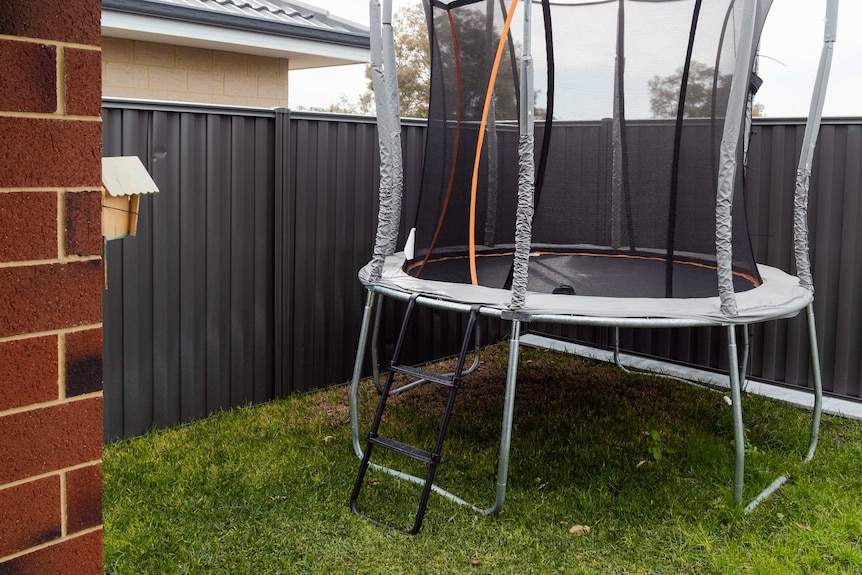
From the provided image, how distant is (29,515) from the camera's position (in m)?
1.00

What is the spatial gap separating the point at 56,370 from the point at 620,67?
299cm

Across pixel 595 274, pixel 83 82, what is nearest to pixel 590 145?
pixel 595 274

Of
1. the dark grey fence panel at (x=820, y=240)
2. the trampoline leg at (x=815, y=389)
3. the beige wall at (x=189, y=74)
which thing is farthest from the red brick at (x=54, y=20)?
the beige wall at (x=189, y=74)

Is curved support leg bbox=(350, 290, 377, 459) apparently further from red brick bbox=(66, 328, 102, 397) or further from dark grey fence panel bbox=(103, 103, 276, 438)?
red brick bbox=(66, 328, 102, 397)

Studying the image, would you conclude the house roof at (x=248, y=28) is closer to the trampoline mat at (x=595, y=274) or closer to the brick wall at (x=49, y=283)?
the trampoline mat at (x=595, y=274)

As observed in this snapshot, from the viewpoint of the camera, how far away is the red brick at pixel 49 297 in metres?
0.96

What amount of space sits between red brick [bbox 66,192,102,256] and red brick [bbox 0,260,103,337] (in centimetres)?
2

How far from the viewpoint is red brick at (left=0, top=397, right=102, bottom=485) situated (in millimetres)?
974

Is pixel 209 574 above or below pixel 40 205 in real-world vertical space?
below

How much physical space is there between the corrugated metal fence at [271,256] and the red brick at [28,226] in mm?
2411

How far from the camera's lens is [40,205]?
974 mm

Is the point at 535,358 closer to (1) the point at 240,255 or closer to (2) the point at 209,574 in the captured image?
(1) the point at 240,255

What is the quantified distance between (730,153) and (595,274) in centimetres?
90

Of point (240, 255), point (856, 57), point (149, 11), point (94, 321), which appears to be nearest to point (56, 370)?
point (94, 321)
